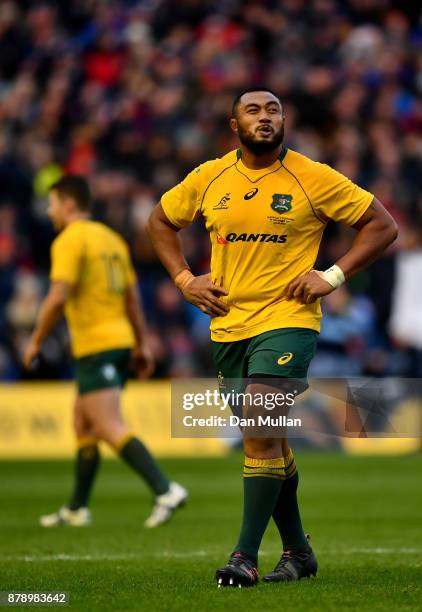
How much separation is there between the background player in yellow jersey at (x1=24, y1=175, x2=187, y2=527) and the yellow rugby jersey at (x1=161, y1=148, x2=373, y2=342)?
359 cm

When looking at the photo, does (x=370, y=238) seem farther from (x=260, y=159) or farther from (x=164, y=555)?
(x=164, y=555)

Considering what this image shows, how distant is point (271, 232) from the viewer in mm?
7031

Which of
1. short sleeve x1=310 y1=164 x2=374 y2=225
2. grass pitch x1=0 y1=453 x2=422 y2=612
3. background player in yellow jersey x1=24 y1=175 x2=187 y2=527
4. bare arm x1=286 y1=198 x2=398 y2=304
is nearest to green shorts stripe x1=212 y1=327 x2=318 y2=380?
bare arm x1=286 y1=198 x2=398 y2=304

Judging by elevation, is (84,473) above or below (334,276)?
below

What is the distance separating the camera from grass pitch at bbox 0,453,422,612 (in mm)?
6496

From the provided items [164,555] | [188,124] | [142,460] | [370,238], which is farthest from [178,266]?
[188,124]

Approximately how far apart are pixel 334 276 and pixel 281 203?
0.47 metres

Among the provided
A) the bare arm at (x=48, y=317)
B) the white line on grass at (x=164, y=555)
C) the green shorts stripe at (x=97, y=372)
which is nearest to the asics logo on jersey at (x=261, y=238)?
the white line on grass at (x=164, y=555)

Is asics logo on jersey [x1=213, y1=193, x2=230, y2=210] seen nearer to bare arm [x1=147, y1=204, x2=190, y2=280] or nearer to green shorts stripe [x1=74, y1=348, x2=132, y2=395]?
bare arm [x1=147, y1=204, x2=190, y2=280]

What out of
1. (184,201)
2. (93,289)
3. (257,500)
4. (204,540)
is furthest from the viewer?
(93,289)

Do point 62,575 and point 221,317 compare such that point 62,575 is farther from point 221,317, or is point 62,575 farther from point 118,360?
point 118,360

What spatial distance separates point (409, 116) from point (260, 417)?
1384 cm

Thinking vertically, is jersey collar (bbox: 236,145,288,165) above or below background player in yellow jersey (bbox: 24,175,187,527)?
above

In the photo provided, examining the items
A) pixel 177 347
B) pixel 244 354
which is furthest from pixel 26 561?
pixel 177 347
